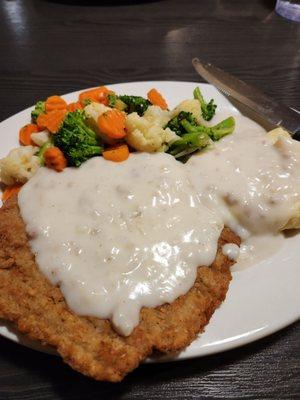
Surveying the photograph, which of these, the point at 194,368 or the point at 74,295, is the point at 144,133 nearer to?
the point at 74,295

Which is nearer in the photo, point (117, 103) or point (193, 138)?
point (193, 138)

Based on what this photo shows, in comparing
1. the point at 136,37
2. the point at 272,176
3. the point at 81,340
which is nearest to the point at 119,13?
the point at 136,37

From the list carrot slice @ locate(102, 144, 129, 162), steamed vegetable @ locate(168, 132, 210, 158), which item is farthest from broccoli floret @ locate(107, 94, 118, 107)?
steamed vegetable @ locate(168, 132, 210, 158)

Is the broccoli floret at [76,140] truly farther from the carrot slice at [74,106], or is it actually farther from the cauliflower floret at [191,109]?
the cauliflower floret at [191,109]

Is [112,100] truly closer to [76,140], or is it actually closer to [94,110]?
[94,110]

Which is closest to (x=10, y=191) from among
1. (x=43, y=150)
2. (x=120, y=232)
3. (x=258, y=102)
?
(x=43, y=150)

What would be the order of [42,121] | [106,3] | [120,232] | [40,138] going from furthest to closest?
[106,3]
[42,121]
[40,138]
[120,232]
